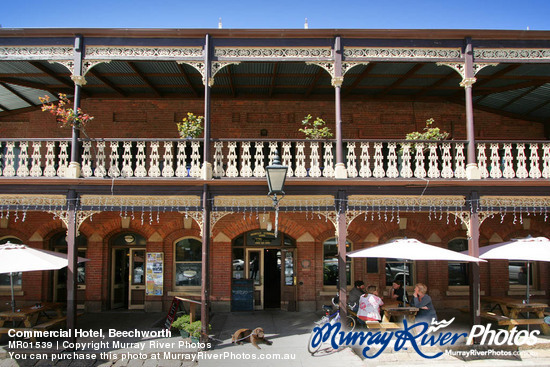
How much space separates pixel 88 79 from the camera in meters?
12.5

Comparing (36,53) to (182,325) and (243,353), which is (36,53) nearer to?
(182,325)

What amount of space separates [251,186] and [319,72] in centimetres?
429

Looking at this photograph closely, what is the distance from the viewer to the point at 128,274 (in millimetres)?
13305

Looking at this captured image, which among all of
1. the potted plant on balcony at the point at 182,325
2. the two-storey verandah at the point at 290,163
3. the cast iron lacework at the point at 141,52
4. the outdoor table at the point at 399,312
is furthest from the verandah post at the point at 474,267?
the cast iron lacework at the point at 141,52

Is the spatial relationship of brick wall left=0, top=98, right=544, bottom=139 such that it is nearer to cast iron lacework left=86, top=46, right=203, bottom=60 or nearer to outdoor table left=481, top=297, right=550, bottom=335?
cast iron lacework left=86, top=46, right=203, bottom=60

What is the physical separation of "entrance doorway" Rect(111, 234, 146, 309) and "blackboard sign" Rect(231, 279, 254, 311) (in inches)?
114

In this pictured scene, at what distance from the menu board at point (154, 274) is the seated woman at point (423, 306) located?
7.48 meters

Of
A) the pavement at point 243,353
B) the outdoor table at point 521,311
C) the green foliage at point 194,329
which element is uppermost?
the outdoor table at point 521,311

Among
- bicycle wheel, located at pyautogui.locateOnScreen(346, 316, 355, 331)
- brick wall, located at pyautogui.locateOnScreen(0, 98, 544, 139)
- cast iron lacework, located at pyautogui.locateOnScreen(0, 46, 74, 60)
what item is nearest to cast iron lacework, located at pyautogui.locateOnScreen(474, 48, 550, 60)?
brick wall, located at pyautogui.locateOnScreen(0, 98, 544, 139)

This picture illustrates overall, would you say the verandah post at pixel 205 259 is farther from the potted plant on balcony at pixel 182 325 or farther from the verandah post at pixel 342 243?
the verandah post at pixel 342 243

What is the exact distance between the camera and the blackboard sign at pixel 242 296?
1274 cm

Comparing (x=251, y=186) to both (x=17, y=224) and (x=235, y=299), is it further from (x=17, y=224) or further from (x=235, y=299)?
(x=17, y=224)

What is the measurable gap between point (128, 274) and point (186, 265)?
2.00 meters

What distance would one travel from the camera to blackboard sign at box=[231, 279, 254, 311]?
12.7m
